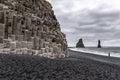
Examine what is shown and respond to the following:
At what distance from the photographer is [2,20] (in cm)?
2250

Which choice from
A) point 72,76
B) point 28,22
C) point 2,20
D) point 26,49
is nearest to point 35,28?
point 28,22

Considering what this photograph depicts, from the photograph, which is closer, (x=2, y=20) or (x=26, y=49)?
(x=2, y=20)

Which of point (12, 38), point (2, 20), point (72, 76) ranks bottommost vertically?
point (72, 76)

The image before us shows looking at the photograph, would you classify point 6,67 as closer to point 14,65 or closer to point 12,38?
point 14,65

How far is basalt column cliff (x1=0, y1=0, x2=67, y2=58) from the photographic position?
74.9 feet

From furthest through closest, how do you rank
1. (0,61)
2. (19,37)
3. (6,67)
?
(19,37), (0,61), (6,67)

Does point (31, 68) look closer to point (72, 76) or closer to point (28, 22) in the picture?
point (72, 76)

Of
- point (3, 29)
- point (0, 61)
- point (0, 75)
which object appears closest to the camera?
point (0, 75)

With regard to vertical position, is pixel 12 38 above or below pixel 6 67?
above

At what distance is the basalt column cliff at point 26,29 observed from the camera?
22.8 meters

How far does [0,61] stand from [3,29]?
7755 mm

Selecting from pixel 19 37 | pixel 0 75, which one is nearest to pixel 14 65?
pixel 0 75

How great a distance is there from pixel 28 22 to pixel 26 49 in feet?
11.1

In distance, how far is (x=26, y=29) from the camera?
85.7 feet
